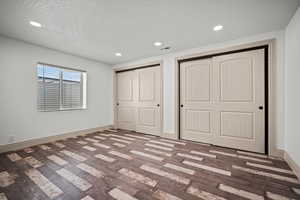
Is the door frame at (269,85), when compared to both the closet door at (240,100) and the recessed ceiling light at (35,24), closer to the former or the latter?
the closet door at (240,100)

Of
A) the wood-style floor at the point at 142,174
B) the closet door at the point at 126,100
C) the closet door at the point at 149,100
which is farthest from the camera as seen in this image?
the closet door at the point at 126,100

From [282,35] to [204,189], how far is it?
301cm

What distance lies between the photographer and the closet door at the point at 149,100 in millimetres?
3987

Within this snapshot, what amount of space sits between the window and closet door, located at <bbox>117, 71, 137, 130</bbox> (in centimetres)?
122

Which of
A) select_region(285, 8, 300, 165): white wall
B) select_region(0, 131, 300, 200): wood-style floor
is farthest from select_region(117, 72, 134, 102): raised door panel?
select_region(285, 8, 300, 165): white wall

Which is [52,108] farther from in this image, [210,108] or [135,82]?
[210,108]

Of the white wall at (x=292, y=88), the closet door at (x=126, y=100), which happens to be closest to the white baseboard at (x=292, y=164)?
the white wall at (x=292, y=88)

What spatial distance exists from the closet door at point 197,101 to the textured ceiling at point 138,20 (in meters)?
0.62

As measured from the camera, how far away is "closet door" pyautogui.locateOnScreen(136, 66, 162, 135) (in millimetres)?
3987

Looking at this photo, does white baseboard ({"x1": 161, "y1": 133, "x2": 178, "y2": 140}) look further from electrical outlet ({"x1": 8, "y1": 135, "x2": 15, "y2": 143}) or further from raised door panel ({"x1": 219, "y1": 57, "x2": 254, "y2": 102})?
electrical outlet ({"x1": 8, "y1": 135, "x2": 15, "y2": 143})

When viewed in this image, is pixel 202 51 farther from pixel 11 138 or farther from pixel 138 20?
pixel 11 138

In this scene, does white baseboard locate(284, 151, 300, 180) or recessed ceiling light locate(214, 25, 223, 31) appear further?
recessed ceiling light locate(214, 25, 223, 31)

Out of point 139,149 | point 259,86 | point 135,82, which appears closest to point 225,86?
point 259,86

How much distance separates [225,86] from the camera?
9.70ft
